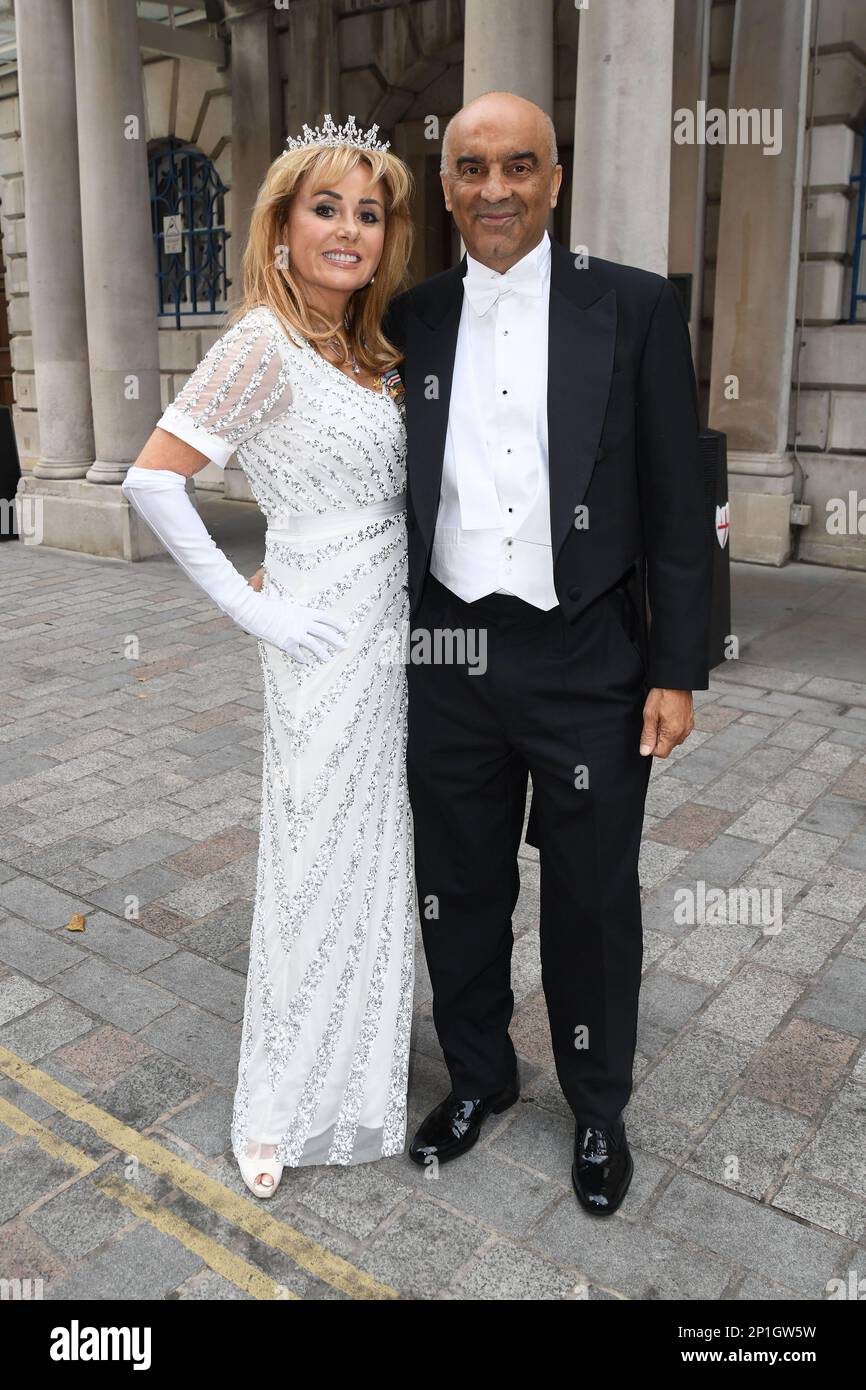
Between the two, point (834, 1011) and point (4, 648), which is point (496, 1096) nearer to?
point (834, 1011)

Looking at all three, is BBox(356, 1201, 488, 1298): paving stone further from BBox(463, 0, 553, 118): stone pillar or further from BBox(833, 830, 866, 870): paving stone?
BBox(463, 0, 553, 118): stone pillar

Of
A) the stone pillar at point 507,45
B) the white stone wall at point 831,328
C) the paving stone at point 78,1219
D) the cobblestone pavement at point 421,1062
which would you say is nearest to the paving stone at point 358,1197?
the cobblestone pavement at point 421,1062

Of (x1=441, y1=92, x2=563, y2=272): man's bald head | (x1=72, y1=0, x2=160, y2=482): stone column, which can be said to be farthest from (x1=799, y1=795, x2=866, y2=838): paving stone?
(x1=72, y1=0, x2=160, y2=482): stone column

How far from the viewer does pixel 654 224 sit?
21.5 ft

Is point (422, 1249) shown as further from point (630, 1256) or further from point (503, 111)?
point (503, 111)

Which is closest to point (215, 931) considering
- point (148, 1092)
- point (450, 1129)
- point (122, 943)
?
point (122, 943)

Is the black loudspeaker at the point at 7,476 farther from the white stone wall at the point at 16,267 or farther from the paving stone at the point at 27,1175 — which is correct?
the paving stone at the point at 27,1175

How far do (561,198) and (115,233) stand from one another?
4.02 meters

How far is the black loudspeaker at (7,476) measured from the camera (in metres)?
11.5

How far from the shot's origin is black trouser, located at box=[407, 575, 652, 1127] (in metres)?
2.61

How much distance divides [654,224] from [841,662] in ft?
9.12

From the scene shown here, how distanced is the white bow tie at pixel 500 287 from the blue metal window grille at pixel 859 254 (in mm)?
8004

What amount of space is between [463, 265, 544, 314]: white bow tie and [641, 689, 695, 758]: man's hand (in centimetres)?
90
